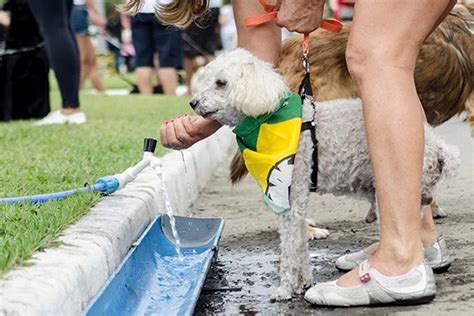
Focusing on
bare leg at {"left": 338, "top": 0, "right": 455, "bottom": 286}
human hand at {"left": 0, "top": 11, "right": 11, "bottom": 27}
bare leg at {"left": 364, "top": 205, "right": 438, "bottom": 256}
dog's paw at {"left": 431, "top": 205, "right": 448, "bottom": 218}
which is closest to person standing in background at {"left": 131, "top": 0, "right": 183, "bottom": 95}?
human hand at {"left": 0, "top": 11, "right": 11, "bottom": 27}

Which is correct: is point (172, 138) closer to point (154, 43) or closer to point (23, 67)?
point (23, 67)

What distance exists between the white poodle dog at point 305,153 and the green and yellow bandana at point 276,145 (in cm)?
5

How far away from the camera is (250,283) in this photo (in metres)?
4.03

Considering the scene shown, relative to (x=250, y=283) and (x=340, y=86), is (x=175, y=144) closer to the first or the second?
(x=250, y=283)

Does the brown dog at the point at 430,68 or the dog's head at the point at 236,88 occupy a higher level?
the dog's head at the point at 236,88

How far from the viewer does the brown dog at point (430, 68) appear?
4887 mm

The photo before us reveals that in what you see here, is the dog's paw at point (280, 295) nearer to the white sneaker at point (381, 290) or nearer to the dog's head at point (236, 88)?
the white sneaker at point (381, 290)

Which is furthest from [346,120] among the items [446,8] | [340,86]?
[340,86]

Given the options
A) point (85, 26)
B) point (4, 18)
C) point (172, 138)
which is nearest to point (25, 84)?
point (4, 18)

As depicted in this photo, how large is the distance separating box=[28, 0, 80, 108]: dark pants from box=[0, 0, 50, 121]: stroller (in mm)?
1871

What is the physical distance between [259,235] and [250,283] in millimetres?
1070

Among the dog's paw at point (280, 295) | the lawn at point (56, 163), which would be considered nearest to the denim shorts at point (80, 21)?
the lawn at point (56, 163)

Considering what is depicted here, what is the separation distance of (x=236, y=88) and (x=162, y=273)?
2.86ft

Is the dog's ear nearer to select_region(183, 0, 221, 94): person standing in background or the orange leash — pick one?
the orange leash
